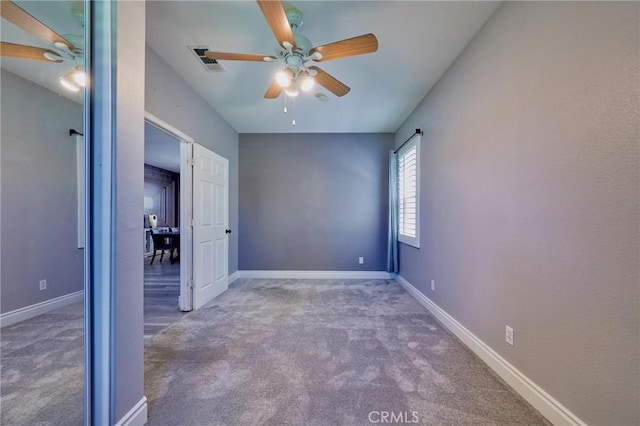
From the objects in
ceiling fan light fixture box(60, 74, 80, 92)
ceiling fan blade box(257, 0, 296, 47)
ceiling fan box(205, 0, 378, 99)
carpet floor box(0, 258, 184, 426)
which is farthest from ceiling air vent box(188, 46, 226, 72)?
carpet floor box(0, 258, 184, 426)

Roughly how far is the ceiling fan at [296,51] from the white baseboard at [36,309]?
72.4 inches

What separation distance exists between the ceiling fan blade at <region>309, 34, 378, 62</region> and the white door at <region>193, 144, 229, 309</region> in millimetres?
2006

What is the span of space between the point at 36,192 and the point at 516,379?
10.2 feet

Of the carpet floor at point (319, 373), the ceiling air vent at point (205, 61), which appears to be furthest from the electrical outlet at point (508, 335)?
the ceiling air vent at point (205, 61)

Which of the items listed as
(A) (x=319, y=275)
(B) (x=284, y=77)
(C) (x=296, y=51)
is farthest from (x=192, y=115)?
(A) (x=319, y=275)

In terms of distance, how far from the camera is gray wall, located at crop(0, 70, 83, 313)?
1.25 metres

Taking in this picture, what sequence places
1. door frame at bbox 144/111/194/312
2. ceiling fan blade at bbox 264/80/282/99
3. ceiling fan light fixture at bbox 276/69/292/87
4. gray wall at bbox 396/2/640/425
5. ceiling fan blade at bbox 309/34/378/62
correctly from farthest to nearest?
door frame at bbox 144/111/194/312 < ceiling fan blade at bbox 264/80/282/99 < ceiling fan light fixture at bbox 276/69/292/87 < ceiling fan blade at bbox 309/34/378/62 < gray wall at bbox 396/2/640/425

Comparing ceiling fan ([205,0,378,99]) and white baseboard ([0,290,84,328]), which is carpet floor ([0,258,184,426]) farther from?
ceiling fan ([205,0,378,99])

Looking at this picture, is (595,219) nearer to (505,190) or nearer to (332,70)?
(505,190)

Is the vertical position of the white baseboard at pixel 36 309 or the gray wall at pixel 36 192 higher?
the gray wall at pixel 36 192

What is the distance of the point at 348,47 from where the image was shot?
1.78 meters

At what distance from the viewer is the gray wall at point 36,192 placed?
4.10 ft

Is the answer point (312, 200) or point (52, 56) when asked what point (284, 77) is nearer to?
point (52, 56)

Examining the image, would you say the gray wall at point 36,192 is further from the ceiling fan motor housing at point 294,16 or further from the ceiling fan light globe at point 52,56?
the ceiling fan motor housing at point 294,16
